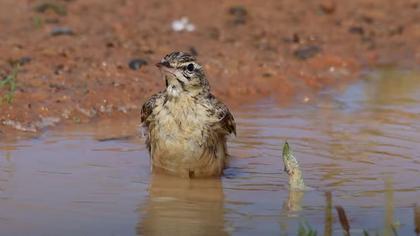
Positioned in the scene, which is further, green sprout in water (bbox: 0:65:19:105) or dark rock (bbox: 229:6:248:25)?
dark rock (bbox: 229:6:248:25)

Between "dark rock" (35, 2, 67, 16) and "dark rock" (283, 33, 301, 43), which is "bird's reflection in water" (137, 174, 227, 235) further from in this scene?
"dark rock" (35, 2, 67, 16)

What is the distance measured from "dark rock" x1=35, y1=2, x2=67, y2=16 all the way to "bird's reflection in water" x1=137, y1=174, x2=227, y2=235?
5.84 metres

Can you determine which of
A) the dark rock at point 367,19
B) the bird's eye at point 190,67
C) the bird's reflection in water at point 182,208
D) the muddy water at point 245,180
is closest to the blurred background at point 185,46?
the dark rock at point 367,19

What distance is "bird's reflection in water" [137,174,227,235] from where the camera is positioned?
7.57 metres

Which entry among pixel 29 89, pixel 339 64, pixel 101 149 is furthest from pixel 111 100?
pixel 339 64

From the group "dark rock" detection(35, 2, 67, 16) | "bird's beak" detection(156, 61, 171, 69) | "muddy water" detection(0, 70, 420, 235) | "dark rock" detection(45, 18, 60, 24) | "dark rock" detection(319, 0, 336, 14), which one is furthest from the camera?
"dark rock" detection(319, 0, 336, 14)

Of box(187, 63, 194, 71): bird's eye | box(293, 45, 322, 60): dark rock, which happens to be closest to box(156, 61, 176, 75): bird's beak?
box(187, 63, 194, 71): bird's eye

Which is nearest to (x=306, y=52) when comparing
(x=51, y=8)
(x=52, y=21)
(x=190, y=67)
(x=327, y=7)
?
(x=327, y=7)

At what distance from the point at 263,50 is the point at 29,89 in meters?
3.58

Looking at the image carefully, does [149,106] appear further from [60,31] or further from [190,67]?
[60,31]

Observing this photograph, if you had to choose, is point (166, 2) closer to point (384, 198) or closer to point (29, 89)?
point (29, 89)

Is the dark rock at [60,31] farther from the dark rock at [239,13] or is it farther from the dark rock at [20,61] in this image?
the dark rock at [239,13]

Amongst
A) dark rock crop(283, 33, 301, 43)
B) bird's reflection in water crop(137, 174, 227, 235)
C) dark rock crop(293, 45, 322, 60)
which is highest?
dark rock crop(283, 33, 301, 43)

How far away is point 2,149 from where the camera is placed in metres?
9.91
